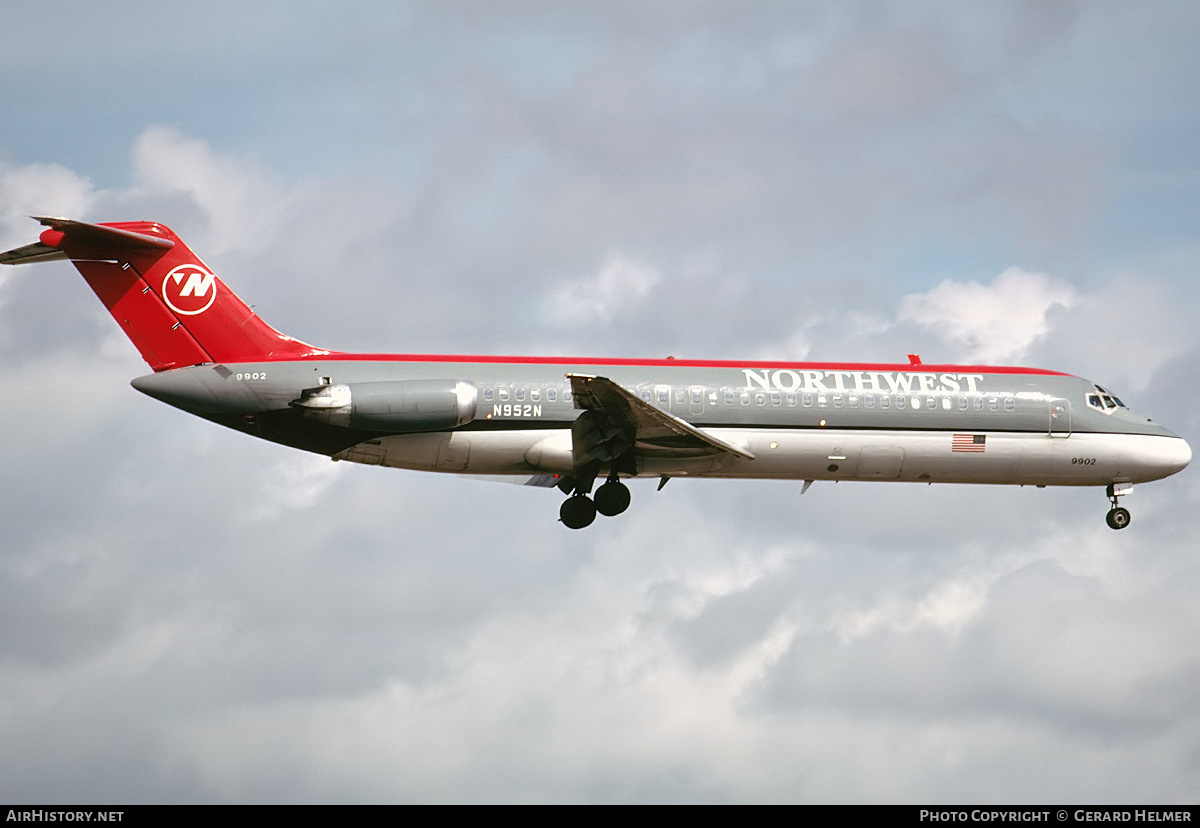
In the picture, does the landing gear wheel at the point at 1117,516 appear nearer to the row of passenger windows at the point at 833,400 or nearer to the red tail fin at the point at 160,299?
the row of passenger windows at the point at 833,400

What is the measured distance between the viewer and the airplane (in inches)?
1436

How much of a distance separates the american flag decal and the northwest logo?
18.0m

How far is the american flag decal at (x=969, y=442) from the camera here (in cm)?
3944

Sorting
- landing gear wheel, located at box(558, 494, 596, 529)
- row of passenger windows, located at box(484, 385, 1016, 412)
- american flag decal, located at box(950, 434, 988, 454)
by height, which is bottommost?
landing gear wheel, located at box(558, 494, 596, 529)

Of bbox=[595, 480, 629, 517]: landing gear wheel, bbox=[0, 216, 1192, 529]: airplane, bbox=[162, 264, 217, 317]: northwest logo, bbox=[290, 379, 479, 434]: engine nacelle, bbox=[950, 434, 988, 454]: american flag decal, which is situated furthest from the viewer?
bbox=[950, 434, 988, 454]: american flag decal

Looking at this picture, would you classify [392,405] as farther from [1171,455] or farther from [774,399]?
[1171,455]

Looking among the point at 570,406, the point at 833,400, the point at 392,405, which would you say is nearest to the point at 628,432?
the point at 570,406

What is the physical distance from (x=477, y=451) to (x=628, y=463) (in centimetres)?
368

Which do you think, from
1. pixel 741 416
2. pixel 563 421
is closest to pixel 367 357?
pixel 563 421

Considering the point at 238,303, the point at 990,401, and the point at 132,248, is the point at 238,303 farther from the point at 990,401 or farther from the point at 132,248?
the point at 990,401

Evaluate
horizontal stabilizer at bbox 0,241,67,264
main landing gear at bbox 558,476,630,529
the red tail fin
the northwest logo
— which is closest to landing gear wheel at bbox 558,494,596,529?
main landing gear at bbox 558,476,630,529

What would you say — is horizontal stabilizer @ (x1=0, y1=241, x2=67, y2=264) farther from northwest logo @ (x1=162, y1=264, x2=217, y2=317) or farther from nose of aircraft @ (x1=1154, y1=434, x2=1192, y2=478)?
nose of aircraft @ (x1=1154, y1=434, x2=1192, y2=478)
